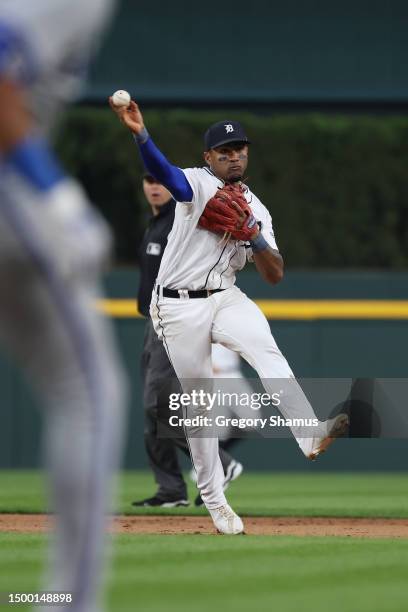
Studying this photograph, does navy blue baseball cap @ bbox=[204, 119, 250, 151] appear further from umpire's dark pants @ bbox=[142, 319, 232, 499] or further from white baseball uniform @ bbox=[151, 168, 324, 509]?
umpire's dark pants @ bbox=[142, 319, 232, 499]

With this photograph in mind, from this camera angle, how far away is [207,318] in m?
6.98

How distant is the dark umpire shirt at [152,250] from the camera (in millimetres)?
9109

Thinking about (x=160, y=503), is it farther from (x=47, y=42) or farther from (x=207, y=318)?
(x=47, y=42)

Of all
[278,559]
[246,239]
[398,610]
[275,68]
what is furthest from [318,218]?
[398,610]

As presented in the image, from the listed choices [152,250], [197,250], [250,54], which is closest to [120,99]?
[197,250]

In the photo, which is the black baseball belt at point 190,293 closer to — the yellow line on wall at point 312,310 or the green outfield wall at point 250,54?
the yellow line on wall at point 312,310

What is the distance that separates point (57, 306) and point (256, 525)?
471 cm

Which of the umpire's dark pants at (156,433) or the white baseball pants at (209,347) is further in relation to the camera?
the umpire's dark pants at (156,433)

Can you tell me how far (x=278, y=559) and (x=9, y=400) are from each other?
7.23m

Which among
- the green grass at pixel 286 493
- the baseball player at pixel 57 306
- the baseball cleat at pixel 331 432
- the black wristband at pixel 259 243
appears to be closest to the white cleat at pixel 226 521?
the baseball cleat at pixel 331 432

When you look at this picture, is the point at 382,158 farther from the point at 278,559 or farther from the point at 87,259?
the point at 87,259

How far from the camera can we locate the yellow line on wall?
42.0 feet

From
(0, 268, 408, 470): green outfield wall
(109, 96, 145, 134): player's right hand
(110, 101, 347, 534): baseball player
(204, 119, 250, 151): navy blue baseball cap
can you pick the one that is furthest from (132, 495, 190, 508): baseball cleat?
(0, 268, 408, 470): green outfield wall

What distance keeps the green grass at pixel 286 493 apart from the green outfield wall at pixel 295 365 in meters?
0.20
